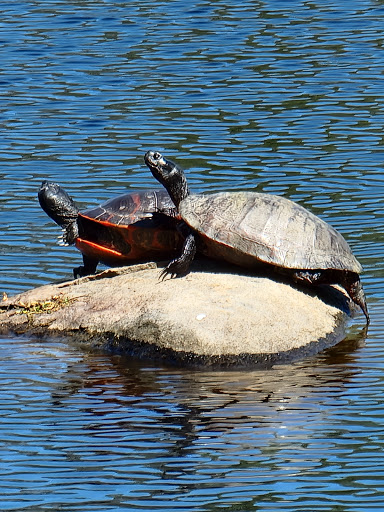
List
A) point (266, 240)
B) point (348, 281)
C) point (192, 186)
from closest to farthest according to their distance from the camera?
point (266, 240), point (348, 281), point (192, 186)

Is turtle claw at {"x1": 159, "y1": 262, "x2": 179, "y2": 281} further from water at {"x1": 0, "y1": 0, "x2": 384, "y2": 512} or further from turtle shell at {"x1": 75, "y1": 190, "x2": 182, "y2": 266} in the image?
water at {"x1": 0, "y1": 0, "x2": 384, "y2": 512}

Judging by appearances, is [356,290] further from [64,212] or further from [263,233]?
[64,212]

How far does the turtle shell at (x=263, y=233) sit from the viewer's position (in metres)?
8.04

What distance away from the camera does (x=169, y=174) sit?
8.53m

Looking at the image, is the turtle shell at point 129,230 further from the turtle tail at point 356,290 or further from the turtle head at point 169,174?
the turtle tail at point 356,290

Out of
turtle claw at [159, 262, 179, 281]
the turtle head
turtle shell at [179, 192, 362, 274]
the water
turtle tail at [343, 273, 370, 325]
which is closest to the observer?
the water

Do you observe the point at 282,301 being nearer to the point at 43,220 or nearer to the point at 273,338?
the point at 273,338

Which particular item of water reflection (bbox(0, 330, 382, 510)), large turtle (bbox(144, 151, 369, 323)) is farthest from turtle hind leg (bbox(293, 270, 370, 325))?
water reflection (bbox(0, 330, 382, 510))

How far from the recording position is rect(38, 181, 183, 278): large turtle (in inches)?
338

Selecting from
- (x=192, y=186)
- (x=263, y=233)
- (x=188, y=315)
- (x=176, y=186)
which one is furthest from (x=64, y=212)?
(x=192, y=186)

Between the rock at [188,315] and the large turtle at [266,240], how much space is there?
0.49 ft

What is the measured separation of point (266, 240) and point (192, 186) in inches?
134

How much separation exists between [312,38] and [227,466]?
11749mm

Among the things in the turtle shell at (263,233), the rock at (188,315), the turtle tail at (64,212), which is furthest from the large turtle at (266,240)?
the turtle tail at (64,212)
